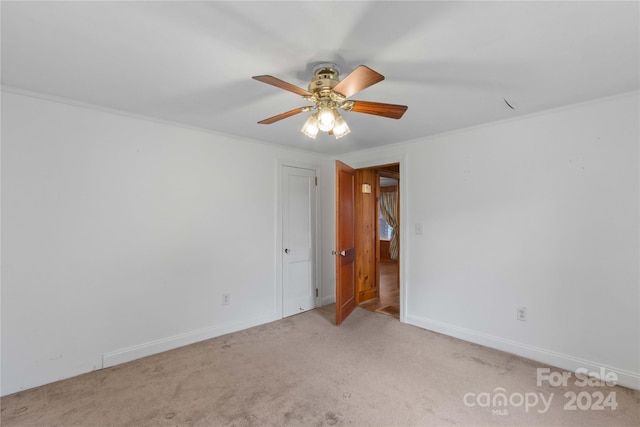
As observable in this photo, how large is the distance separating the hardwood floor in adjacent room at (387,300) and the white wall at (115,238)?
1662 mm

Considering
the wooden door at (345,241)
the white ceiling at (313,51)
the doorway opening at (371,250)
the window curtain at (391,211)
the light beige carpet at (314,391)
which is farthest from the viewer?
the window curtain at (391,211)

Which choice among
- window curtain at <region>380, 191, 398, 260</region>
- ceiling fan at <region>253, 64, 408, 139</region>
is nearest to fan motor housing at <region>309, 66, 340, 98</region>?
ceiling fan at <region>253, 64, 408, 139</region>

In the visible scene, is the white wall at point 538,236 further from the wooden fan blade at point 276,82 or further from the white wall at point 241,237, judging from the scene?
the wooden fan blade at point 276,82

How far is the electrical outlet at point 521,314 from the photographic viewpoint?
2.66 meters

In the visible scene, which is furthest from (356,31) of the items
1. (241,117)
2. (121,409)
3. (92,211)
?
(121,409)

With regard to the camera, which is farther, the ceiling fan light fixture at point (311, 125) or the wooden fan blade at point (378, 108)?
the ceiling fan light fixture at point (311, 125)

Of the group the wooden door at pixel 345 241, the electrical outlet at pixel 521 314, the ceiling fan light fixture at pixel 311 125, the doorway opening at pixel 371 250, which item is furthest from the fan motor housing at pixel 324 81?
the electrical outlet at pixel 521 314

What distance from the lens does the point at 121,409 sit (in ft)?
6.42

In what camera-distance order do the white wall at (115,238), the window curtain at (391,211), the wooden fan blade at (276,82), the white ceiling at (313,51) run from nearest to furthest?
the white ceiling at (313,51) < the wooden fan blade at (276,82) < the white wall at (115,238) < the window curtain at (391,211)

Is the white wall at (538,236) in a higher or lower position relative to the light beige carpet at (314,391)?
higher

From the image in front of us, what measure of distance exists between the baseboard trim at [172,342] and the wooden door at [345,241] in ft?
3.23

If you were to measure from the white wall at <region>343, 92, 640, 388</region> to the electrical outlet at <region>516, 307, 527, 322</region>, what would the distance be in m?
0.05

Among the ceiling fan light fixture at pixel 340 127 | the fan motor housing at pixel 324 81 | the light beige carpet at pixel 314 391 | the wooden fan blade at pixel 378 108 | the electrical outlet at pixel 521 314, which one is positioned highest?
the fan motor housing at pixel 324 81

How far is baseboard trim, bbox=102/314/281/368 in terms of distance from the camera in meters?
2.53
